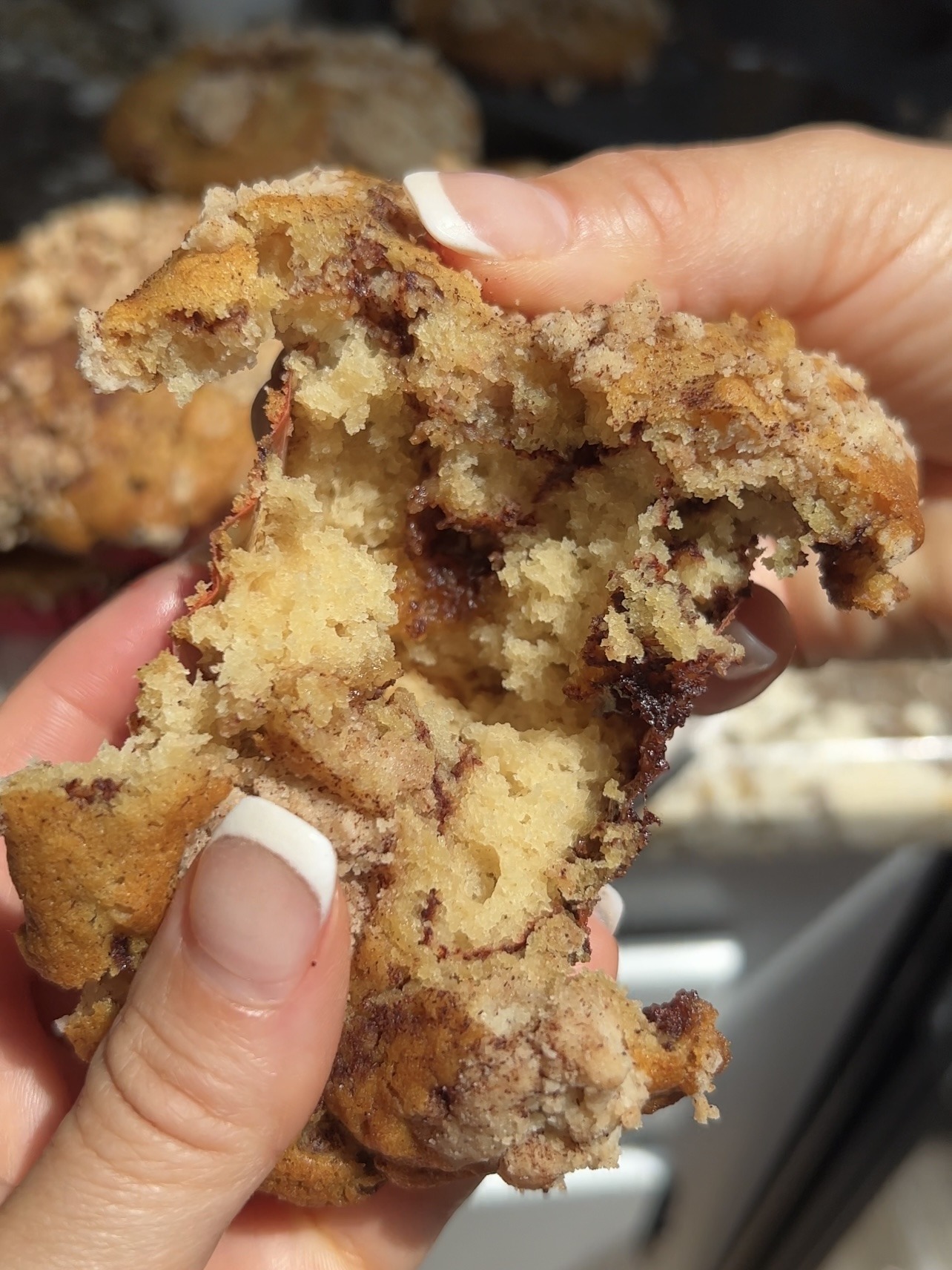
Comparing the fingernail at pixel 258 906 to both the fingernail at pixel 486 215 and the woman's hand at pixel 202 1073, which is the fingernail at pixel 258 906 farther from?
the fingernail at pixel 486 215

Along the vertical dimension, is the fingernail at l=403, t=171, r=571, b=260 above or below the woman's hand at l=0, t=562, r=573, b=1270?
above

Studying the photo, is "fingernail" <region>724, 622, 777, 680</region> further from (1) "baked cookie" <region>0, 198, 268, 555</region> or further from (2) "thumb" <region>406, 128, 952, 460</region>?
(1) "baked cookie" <region>0, 198, 268, 555</region>

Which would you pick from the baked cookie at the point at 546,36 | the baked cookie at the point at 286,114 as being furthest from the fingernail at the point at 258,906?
the baked cookie at the point at 546,36

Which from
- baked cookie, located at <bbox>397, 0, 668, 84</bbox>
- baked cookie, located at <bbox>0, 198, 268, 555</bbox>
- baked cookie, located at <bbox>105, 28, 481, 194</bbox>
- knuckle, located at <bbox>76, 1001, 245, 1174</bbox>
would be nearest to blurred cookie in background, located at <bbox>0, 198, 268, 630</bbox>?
baked cookie, located at <bbox>0, 198, 268, 555</bbox>

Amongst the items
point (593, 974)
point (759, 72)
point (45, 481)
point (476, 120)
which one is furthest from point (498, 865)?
point (759, 72)

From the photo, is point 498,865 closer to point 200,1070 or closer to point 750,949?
point 200,1070
